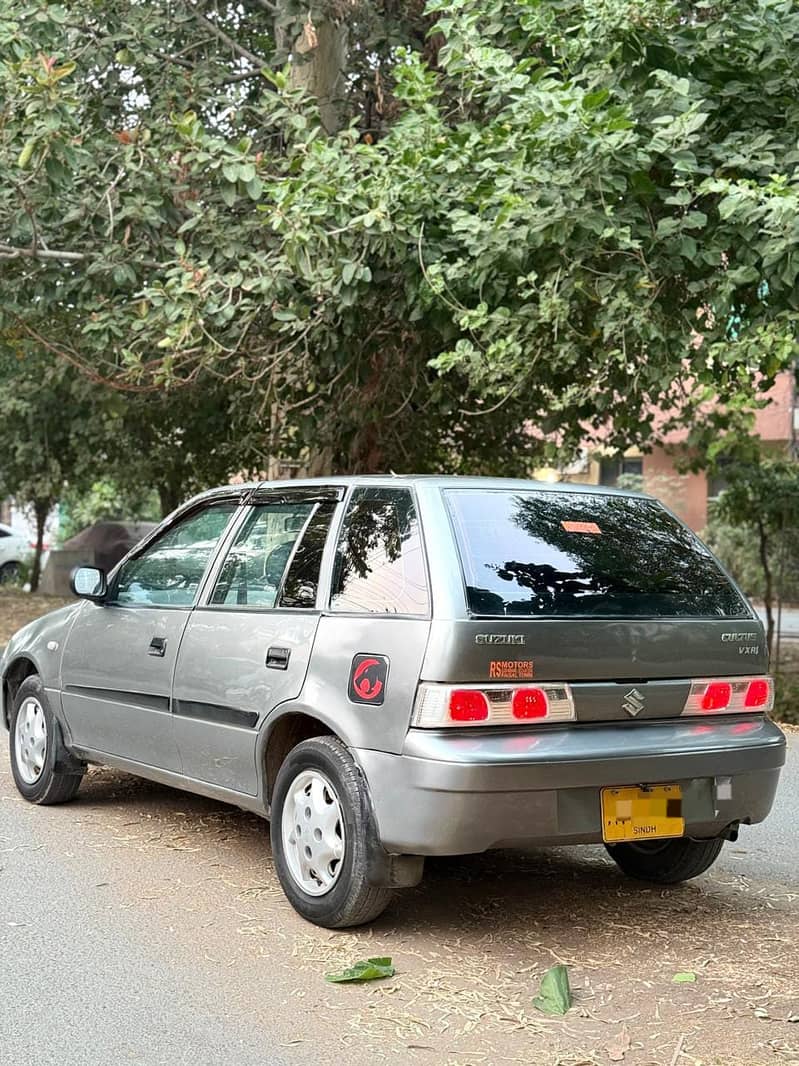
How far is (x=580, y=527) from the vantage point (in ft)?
17.5

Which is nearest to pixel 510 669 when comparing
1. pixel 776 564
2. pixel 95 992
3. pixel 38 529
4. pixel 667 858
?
pixel 667 858

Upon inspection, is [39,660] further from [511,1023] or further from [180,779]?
[511,1023]

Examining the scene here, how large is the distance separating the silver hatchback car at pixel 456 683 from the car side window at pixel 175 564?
0.10 m

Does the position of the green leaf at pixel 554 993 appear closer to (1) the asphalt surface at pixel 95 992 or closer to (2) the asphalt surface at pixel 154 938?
(2) the asphalt surface at pixel 154 938

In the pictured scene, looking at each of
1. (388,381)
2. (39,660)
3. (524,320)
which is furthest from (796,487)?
(39,660)

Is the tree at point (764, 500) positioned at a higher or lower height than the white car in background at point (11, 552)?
higher

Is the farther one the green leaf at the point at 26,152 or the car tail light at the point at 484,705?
the green leaf at the point at 26,152

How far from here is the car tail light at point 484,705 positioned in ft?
15.3

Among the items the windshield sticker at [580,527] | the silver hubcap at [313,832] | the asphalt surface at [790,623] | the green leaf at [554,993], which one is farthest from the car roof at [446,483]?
the asphalt surface at [790,623]

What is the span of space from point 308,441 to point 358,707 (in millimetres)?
8865

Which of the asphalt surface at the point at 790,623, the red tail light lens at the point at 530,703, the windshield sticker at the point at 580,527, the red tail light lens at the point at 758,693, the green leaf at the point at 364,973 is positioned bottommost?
the asphalt surface at the point at 790,623

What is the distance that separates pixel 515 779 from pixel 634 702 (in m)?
0.62

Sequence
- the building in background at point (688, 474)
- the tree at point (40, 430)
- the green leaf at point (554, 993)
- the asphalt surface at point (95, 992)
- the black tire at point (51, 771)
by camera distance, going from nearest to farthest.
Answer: the asphalt surface at point (95, 992) → the green leaf at point (554, 993) → the black tire at point (51, 771) → the tree at point (40, 430) → the building in background at point (688, 474)

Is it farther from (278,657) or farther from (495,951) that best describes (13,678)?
(495,951)
